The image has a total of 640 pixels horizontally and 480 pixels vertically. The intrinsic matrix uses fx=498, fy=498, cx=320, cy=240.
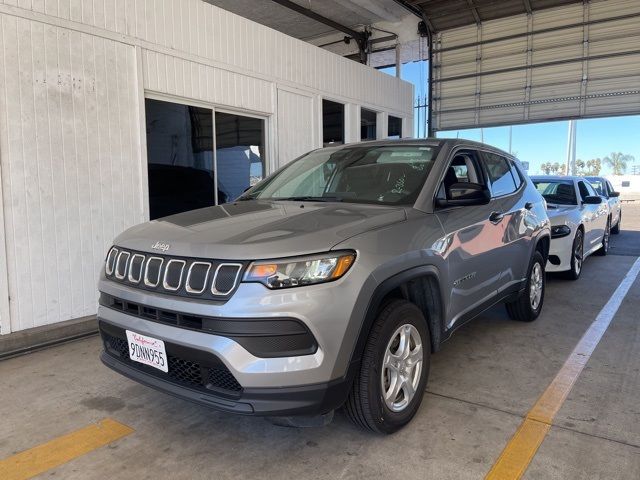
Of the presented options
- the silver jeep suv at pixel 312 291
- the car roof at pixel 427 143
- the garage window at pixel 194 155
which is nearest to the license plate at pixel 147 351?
the silver jeep suv at pixel 312 291

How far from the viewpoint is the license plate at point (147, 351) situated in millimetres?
2686

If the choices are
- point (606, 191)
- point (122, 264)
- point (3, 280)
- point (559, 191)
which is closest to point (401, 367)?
point (122, 264)

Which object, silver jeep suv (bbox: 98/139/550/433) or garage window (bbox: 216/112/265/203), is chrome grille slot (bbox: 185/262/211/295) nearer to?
silver jeep suv (bbox: 98/139/550/433)

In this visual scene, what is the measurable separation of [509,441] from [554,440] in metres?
0.27

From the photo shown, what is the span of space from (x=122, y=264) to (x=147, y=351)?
2.01 feet

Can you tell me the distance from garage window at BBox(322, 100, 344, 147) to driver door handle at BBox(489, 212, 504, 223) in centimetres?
523

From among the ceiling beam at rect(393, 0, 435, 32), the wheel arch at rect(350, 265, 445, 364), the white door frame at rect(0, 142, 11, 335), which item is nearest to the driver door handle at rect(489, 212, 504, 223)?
the wheel arch at rect(350, 265, 445, 364)

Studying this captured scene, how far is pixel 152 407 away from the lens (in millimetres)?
3518

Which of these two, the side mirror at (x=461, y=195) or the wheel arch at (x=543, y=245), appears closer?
the side mirror at (x=461, y=195)

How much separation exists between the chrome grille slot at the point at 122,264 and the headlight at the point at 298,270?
98 centimetres

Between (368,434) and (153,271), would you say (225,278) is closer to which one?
(153,271)

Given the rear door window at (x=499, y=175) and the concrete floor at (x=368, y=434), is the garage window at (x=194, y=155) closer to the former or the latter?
the concrete floor at (x=368, y=434)

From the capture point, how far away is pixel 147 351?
2770mm

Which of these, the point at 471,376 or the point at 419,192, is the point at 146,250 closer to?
the point at 419,192
